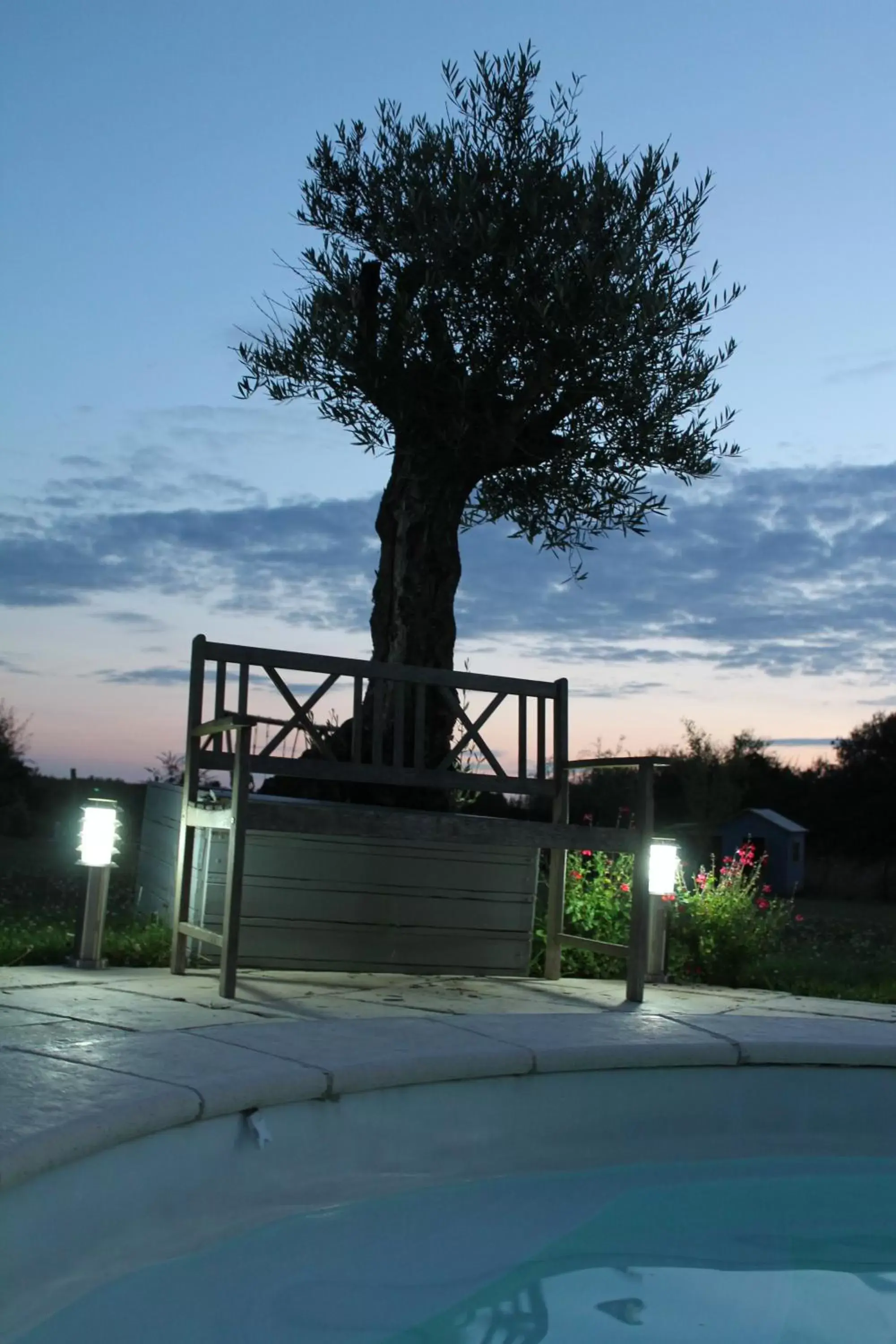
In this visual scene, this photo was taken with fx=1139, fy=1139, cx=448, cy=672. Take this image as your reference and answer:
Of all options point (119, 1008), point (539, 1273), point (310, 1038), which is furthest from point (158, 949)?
point (539, 1273)

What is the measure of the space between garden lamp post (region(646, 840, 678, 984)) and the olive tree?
1.85 m

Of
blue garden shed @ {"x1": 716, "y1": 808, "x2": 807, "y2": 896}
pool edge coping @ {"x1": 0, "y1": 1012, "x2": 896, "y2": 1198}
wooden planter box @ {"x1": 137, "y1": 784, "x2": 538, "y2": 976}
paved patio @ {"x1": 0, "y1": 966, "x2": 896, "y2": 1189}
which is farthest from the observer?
blue garden shed @ {"x1": 716, "y1": 808, "x2": 807, "y2": 896}

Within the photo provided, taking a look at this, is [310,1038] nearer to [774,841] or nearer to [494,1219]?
[494,1219]

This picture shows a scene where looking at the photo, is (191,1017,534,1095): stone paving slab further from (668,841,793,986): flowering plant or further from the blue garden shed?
the blue garden shed

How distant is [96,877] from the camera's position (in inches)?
203

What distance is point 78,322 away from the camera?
27.9ft

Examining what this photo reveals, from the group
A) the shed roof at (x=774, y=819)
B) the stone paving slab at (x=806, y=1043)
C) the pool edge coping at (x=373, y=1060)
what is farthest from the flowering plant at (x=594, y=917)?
the shed roof at (x=774, y=819)

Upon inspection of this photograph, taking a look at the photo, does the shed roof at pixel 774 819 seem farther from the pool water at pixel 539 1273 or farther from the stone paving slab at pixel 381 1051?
the pool water at pixel 539 1273

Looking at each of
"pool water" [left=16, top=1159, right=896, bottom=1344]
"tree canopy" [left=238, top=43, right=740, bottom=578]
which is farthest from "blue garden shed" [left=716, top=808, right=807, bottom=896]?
"pool water" [left=16, top=1159, right=896, bottom=1344]

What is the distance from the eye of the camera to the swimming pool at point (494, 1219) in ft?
7.36

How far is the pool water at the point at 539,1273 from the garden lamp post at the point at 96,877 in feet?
8.69

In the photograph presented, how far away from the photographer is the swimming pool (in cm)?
224

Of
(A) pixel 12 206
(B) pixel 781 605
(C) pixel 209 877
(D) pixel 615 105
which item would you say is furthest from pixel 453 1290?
(B) pixel 781 605

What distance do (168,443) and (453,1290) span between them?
27.9ft
